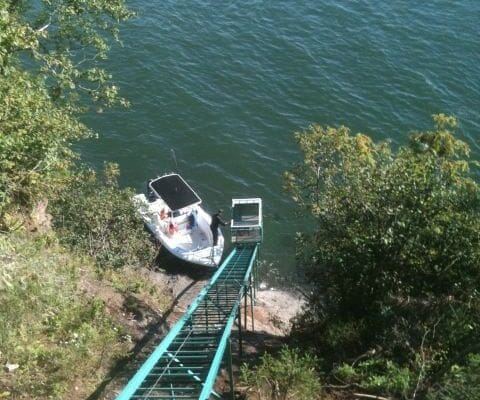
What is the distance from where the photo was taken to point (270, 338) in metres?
19.6

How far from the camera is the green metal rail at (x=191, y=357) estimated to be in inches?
420

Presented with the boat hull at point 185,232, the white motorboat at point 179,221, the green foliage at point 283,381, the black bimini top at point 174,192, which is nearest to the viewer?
the green foliage at point 283,381

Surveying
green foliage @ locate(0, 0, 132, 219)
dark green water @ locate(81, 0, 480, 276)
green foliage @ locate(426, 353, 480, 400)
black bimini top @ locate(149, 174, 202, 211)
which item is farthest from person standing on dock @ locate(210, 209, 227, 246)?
green foliage @ locate(426, 353, 480, 400)

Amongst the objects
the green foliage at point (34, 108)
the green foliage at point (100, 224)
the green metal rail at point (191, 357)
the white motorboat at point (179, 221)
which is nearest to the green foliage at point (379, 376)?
the green metal rail at point (191, 357)

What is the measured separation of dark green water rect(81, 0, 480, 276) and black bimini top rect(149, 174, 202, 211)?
2441mm

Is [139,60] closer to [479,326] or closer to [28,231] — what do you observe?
[28,231]

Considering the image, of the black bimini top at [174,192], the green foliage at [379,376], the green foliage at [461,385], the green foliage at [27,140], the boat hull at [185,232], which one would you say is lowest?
the boat hull at [185,232]

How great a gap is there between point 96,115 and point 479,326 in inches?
980

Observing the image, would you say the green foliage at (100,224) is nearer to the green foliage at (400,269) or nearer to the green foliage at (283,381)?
the green foliage at (400,269)

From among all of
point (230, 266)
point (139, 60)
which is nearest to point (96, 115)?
point (139, 60)

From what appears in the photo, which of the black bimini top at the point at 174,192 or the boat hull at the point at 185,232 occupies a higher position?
the black bimini top at the point at 174,192

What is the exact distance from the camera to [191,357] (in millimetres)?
12375

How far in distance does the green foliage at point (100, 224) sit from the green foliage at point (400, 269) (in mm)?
7808

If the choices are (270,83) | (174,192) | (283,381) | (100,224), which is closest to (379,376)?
(283,381)
